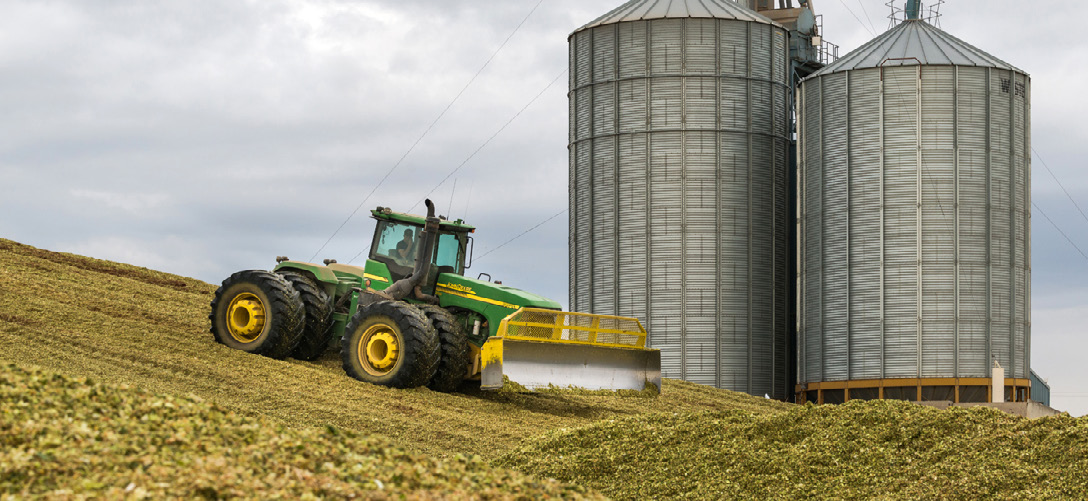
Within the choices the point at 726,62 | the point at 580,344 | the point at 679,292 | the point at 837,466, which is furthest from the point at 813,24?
the point at 837,466

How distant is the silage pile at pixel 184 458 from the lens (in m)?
6.00

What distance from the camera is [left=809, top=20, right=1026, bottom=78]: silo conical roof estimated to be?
27031mm

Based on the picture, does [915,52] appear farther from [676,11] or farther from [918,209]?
[676,11]

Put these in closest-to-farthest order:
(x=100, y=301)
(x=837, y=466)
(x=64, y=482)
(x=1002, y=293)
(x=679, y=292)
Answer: (x=64, y=482)
(x=837, y=466)
(x=100, y=301)
(x=1002, y=293)
(x=679, y=292)

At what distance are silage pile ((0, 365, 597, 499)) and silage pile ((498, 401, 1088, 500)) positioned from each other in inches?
147

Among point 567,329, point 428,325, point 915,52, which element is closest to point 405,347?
point 428,325

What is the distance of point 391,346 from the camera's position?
14500mm

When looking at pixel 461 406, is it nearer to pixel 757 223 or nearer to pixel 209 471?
pixel 209 471

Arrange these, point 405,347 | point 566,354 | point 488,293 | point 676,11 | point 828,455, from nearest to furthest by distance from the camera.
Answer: point 828,455, point 405,347, point 566,354, point 488,293, point 676,11

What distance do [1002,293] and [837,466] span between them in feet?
55.6

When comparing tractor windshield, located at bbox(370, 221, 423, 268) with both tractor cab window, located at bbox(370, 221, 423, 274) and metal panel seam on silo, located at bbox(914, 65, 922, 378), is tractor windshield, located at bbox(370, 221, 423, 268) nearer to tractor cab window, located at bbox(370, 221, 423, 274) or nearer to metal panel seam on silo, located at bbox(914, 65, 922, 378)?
tractor cab window, located at bbox(370, 221, 423, 274)

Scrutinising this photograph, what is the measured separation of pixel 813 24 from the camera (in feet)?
105

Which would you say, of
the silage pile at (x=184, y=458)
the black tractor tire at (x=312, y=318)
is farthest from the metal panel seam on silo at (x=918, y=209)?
the silage pile at (x=184, y=458)

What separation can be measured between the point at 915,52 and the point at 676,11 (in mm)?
5612
